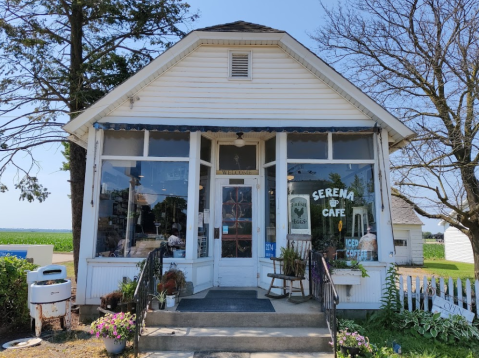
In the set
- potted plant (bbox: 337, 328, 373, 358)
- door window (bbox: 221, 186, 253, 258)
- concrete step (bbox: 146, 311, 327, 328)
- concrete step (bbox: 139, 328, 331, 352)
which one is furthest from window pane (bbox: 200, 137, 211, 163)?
potted plant (bbox: 337, 328, 373, 358)

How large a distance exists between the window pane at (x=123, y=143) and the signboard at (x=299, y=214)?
318 cm

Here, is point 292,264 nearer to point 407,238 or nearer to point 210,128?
point 210,128

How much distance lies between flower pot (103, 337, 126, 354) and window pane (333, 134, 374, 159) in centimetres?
496

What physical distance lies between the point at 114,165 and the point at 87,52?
5660 millimetres

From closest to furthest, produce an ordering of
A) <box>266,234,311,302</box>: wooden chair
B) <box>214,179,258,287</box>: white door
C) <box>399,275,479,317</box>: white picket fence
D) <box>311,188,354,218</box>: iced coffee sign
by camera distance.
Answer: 1. <box>266,234,311,302</box>: wooden chair
2. <box>399,275,479,317</box>: white picket fence
3. <box>311,188,354,218</box>: iced coffee sign
4. <box>214,179,258,287</box>: white door

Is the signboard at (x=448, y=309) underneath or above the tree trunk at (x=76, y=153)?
underneath

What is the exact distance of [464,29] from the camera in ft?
28.0

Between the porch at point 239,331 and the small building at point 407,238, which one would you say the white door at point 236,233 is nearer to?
the porch at point 239,331

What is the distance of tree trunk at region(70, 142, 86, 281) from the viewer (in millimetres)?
9312

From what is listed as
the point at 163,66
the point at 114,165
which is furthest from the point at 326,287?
the point at 163,66

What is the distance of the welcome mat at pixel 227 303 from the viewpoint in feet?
18.0

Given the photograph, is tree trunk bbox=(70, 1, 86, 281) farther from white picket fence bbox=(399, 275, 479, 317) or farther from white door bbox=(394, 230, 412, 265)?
white door bbox=(394, 230, 412, 265)

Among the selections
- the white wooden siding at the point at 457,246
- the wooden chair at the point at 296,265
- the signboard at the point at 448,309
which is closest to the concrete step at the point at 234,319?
the wooden chair at the point at 296,265

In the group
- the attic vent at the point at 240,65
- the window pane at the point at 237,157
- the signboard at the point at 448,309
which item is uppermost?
the attic vent at the point at 240,65
